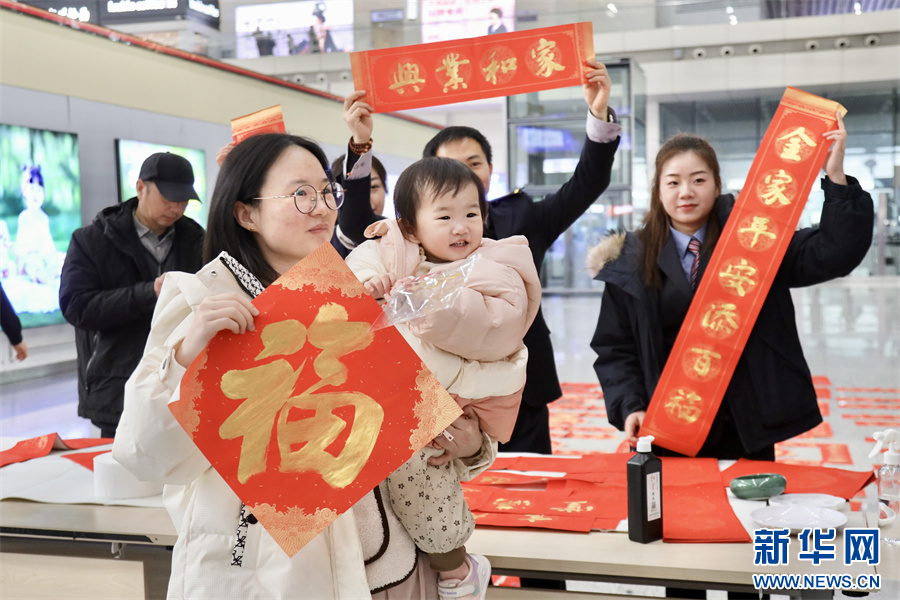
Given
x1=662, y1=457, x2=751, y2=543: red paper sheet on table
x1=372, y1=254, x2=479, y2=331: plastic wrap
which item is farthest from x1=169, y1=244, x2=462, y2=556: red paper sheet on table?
x1=662, y1=457, x2=751, y2=543: red paper sheet on table

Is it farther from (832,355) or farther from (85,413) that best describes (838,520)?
(832,355)

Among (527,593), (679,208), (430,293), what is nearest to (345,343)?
(430,293)

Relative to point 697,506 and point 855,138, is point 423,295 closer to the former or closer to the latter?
point 697,506

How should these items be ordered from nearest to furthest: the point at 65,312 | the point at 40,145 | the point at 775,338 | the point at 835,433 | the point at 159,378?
the point at 159,378 < the point at 775,338 < the point at 65,312 < the point at 835,433 < the point at 40,145

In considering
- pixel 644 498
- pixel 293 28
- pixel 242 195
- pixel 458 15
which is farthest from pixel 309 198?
pixel 293 28

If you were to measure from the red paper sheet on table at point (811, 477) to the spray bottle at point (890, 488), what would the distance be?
0.19m

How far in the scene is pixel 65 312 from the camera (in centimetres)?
287

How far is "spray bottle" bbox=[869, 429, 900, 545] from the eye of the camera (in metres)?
1.53

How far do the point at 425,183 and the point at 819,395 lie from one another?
17.0 ft

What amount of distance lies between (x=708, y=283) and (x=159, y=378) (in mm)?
1664

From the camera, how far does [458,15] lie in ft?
29.8

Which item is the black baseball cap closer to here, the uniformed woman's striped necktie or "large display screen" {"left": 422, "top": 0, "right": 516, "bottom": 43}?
the uniformed woman's striped necktie

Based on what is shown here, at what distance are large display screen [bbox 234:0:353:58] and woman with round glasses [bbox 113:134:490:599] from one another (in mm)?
8258

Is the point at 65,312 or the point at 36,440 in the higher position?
the point at 65,312
